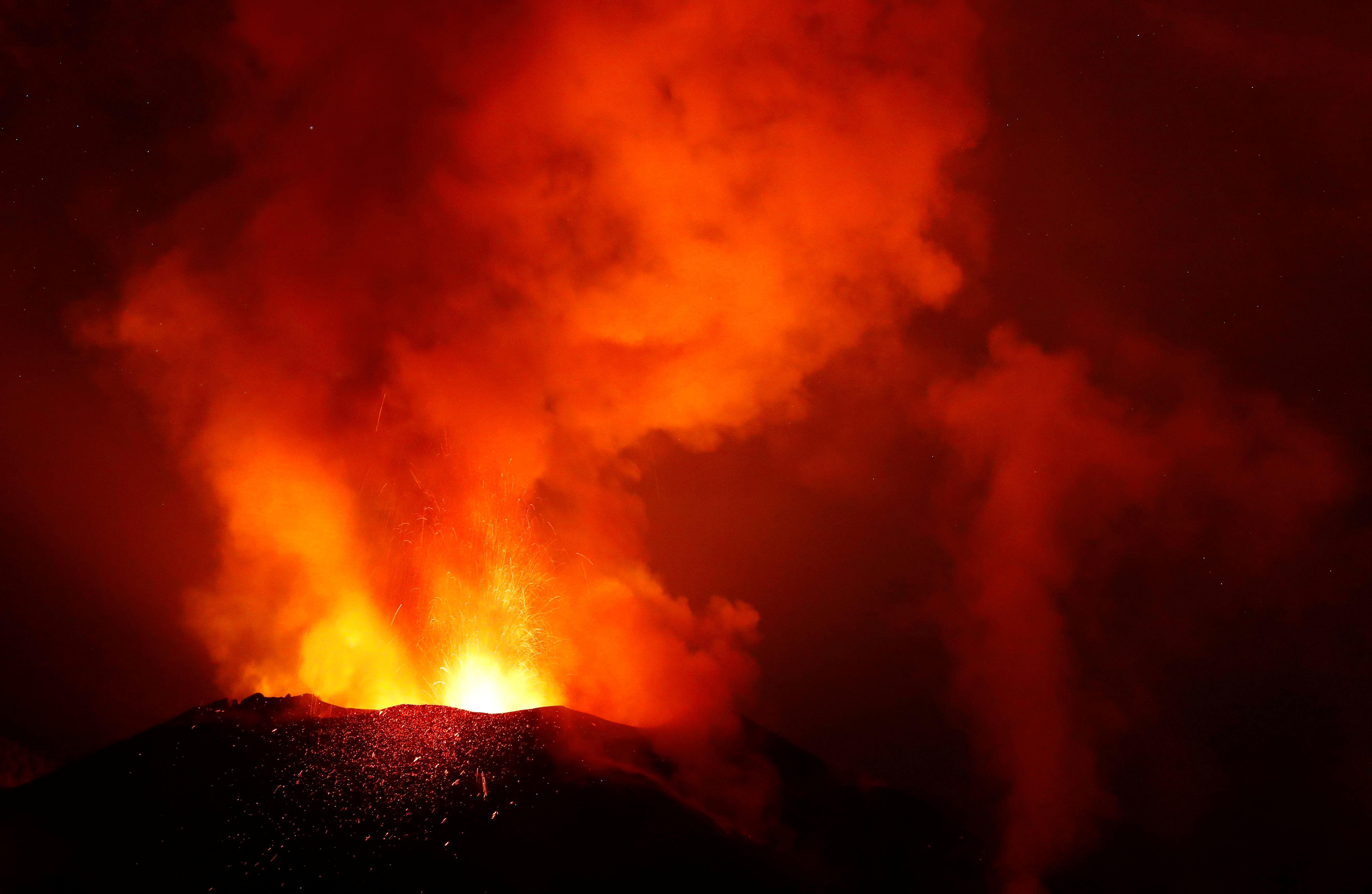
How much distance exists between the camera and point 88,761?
14820 mm

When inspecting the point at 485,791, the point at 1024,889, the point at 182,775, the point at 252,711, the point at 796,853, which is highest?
the point at 252,711

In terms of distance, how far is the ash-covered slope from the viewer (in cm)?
1179

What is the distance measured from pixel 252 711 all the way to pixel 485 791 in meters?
6.59

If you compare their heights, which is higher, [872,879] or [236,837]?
→ [236,837]

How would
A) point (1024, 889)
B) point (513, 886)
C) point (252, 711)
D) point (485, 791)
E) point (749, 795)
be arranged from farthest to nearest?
point (749, 795), point (1024, 889), point (252, 711), point (485, 791), point (513, 886)

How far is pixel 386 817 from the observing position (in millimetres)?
12914

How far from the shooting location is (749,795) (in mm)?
19312

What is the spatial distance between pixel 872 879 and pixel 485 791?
8992mm

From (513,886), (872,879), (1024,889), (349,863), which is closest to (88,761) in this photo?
(349,863)

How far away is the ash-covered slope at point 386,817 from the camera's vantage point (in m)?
11.8

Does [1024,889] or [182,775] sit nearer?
[182,775]

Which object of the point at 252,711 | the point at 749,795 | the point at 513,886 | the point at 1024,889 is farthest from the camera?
the point at 749,795

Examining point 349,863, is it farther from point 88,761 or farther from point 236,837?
point 88,761

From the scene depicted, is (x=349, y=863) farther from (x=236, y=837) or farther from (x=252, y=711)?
(x=252, y=711)
